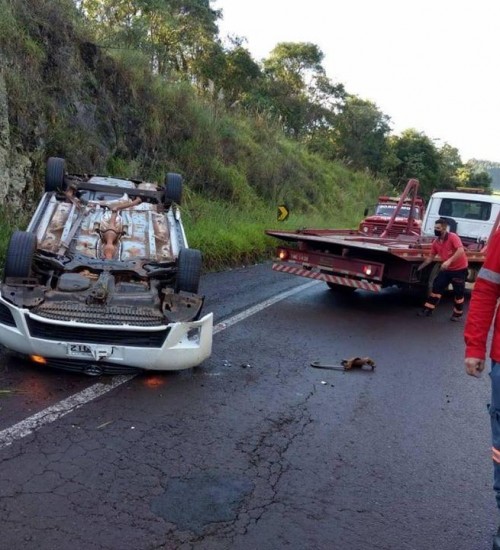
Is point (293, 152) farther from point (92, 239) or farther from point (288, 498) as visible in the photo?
point (288, 498)

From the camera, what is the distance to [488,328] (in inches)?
130

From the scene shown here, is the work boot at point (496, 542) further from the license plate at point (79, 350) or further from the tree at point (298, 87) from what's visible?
the tree at point (298, 87)

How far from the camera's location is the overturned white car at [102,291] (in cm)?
511

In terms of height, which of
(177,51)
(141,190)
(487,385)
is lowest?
(487,385)

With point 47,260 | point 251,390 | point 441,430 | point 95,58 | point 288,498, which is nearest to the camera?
point 288,498

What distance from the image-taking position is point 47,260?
5.99 metres

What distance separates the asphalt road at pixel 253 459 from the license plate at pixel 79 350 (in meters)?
0.26

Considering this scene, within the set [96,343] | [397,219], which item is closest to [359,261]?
[96,343]

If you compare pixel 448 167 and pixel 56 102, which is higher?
pixel 56 102

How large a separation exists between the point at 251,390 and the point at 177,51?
775 inches

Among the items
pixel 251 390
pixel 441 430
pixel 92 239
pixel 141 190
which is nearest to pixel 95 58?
pixel 141 190

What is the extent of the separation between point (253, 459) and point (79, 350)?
1.79 meters

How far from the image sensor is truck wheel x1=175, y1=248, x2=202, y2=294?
5.99m

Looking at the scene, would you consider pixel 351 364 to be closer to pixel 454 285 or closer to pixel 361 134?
pixel 454 285
